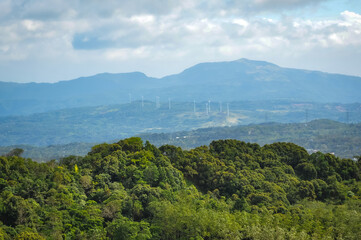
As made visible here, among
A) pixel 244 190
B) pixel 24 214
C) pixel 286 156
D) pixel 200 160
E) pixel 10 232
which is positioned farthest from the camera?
pixel 286 156

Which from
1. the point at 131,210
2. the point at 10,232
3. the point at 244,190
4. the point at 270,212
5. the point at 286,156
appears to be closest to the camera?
the point at 10,232

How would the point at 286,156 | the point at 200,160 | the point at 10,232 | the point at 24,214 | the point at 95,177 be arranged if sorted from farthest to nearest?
the point at 286,156
the point at 200,160
the point at 95,177
the point at 24,214
the point at 10,232

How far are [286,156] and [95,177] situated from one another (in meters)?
28.1

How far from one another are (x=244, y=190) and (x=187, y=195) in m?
8.71

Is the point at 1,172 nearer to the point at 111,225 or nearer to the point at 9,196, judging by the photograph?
the point at 9,196

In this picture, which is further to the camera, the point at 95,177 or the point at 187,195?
the point at 95,177

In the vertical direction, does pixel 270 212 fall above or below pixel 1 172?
below

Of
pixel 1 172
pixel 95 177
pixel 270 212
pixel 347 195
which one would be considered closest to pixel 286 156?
pixel 347 195

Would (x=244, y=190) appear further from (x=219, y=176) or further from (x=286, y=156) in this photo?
(x=286, y=156)

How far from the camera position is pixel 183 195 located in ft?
134

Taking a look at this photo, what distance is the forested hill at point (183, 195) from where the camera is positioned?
106 feet

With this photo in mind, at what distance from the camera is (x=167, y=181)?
44.1 metres

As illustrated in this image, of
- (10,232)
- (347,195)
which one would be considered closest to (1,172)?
(10,232)

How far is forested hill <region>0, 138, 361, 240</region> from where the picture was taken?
32.4 metres
